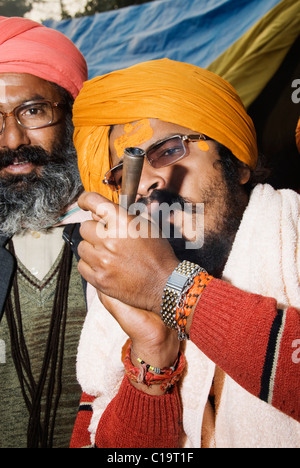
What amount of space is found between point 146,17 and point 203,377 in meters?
4.07

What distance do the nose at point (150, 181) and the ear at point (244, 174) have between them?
17.9 inches

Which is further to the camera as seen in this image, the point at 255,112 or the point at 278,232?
the point at 255,112

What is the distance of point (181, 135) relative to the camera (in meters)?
1.68

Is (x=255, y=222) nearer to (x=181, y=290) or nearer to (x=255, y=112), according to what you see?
(x=181, y=290)

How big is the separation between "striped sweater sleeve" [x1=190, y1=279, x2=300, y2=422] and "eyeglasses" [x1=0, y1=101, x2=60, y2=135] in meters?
1.74

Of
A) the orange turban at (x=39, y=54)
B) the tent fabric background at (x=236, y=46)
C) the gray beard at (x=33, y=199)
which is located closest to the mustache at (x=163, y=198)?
the gray beard at (x=33, y=199)

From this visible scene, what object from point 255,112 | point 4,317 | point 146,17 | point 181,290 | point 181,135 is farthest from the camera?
point 146,17

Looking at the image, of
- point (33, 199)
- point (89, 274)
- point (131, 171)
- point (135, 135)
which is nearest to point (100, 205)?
point (131, 171)

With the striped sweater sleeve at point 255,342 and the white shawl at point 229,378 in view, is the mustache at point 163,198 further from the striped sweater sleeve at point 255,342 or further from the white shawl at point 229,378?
the striped sweater sleeve at point 255,342

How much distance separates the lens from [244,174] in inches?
72.4

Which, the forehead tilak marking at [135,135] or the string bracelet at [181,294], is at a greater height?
the forehead tilak marking at [135,135]

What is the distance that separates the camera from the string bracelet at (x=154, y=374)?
1.42m

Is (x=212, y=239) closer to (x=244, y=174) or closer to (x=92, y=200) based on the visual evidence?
(x=244, y=174)
